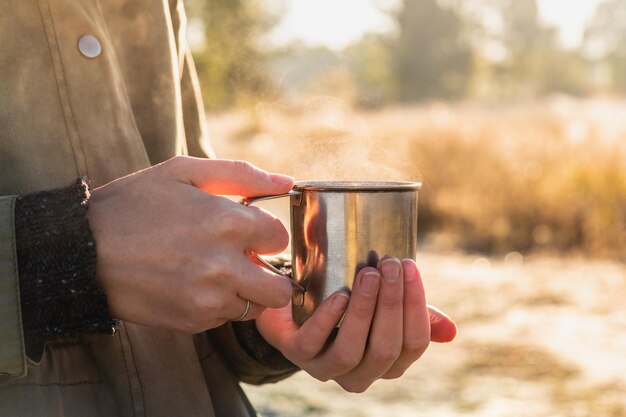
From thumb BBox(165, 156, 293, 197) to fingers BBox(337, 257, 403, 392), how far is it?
181 millimetres

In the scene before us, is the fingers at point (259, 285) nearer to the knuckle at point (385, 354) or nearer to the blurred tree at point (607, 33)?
the knuckle at point (385, 354)

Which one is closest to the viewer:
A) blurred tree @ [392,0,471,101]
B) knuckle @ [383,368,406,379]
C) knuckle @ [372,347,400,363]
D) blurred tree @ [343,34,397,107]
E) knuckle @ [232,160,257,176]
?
knuckle @ [232,160,257,176]

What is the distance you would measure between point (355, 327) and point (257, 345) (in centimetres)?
31

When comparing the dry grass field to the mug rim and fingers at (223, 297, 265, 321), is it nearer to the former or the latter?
the mug rim

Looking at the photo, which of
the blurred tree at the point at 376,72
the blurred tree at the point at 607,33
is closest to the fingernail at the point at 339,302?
the blurred tree at the point at 376,72

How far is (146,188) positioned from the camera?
923 mm

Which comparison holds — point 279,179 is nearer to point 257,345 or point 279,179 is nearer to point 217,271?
point 217,271

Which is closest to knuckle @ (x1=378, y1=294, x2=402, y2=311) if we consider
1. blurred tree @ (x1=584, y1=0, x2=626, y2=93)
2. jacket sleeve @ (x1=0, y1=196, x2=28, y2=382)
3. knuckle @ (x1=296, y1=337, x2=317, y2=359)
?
knuckle @ (x1=296, y1=337, x2=317, y2=359)

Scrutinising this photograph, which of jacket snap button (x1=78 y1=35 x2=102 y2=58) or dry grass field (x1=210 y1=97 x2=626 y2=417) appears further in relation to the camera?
dry grass field (x1=210 y1=97 x2=626 y2=417)

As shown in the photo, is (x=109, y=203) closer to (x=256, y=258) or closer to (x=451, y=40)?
(x=256, y=258)

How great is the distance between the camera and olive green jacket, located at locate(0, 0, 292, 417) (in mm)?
1064

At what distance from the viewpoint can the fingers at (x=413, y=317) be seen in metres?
1.07

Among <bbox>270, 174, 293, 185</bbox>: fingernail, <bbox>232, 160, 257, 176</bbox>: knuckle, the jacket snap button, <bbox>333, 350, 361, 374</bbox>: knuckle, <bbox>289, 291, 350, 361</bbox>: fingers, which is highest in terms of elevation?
the jacket snap button

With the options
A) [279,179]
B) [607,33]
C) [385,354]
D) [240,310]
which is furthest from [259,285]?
[607,33]
